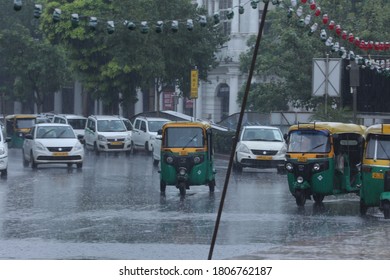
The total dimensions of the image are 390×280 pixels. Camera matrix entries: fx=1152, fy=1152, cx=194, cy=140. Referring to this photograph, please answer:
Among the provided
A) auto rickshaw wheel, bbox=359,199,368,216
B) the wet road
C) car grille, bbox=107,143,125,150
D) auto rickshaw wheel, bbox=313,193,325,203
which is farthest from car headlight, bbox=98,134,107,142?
auto rickshaw wheel, bbox=359,199,368,216

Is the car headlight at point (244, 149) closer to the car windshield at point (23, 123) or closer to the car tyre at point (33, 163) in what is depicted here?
the car tyre at point (33, 163)

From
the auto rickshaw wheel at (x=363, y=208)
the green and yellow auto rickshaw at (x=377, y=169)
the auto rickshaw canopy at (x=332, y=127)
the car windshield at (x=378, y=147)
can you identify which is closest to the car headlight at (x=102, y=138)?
the auto rickshaw canopy at (x=332, y=127)

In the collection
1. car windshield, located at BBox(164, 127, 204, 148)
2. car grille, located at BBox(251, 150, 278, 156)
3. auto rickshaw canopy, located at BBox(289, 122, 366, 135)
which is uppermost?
auto rickshaw canopy, located at BBox(289, 122, 366, 135)

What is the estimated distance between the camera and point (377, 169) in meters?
23.8

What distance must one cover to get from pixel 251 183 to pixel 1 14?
4981 centimetres

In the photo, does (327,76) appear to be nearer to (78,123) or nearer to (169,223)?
(169,223)

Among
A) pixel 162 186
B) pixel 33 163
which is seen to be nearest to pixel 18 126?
pixel 33 163

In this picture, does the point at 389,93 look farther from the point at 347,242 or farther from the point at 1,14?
the point at 1,14

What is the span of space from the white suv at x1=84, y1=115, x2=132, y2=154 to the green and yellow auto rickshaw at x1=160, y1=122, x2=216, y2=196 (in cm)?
2301

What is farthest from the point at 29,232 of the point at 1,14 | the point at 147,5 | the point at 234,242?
the point at 1,14

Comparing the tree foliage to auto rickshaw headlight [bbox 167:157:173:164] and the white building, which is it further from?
auto rickshaw headlight [bbox 167:157:173:164]

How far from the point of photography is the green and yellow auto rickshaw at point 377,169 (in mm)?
23625

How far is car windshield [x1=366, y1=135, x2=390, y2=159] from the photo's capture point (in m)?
23.9

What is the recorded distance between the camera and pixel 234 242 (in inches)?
732
